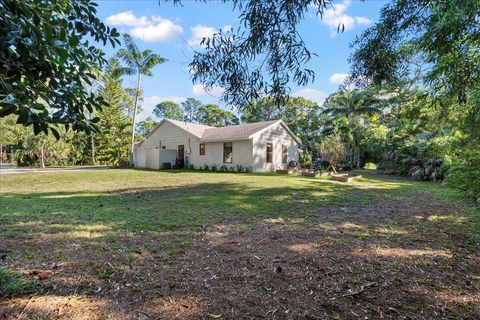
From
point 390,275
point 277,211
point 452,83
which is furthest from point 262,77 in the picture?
point 277,211

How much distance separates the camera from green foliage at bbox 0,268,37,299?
95.6 inches

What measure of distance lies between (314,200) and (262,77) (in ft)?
18.8

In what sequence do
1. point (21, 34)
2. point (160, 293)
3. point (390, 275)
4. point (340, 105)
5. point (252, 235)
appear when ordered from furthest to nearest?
point (340, 105) < point (252, 235) < point (390, 275) < point (160, 293) < point (21, 34)

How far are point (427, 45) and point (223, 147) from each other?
17.1m

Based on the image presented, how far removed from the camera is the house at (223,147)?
1884 centimetres

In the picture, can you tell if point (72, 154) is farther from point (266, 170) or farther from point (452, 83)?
point (452, 83)

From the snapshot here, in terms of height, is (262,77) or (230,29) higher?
(230,29)

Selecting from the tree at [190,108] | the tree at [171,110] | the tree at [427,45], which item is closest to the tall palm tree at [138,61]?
the tree at [427,45]

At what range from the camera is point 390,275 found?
9.87ft

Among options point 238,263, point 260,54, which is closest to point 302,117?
point 238,263

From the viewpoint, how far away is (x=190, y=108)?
50.5m

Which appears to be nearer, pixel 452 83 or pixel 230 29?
pixel 230 29

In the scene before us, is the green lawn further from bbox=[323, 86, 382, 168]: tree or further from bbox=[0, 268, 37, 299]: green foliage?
bbox=[323, 86, 382, 168]: tree

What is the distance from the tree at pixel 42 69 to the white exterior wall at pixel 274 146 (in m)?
16.6
